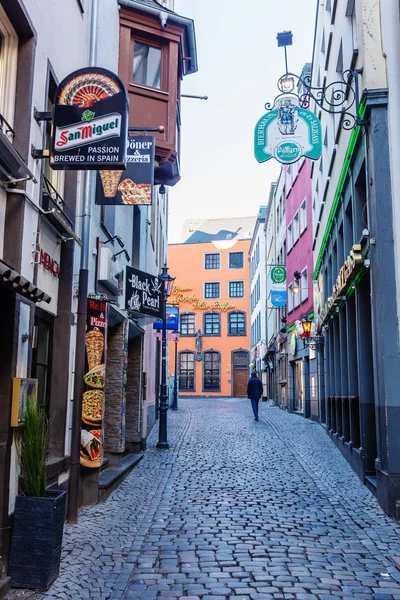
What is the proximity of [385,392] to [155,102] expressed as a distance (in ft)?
22.7

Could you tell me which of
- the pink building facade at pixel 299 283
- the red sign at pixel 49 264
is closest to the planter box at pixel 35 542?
the red sign at pixel 49 264

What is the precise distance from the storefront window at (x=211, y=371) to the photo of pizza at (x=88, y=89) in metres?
45.3

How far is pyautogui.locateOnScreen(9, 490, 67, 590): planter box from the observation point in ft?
17.0

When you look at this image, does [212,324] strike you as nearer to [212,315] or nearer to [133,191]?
[212,315]

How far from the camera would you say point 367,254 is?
9867mm

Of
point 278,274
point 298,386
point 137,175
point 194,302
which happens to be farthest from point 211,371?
point 137,175

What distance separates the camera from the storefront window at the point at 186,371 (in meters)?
51.3

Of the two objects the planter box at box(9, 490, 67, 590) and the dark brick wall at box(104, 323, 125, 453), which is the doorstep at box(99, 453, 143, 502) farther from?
the planter box at box(9, 490, 67, 590)

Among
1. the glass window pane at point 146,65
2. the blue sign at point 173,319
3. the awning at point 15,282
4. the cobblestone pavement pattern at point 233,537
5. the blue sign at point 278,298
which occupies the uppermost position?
the glass window pane at point 146,65

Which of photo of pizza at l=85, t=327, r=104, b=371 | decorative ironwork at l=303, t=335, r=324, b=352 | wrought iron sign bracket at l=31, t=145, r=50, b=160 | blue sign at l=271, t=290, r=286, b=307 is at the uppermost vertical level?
blue sign at l=271, t=290, r=286, b=307

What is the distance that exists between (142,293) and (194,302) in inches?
1653

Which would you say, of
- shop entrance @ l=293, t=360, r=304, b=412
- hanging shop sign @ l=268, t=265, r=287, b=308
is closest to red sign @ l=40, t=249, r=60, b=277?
shop entrance @ l=293, t=360, r=304, b=412

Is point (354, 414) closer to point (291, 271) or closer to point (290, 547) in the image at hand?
point (290, 547)

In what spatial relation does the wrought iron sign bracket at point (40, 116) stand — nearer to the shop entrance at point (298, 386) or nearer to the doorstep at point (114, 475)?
the doorstep at point (114, 475)
